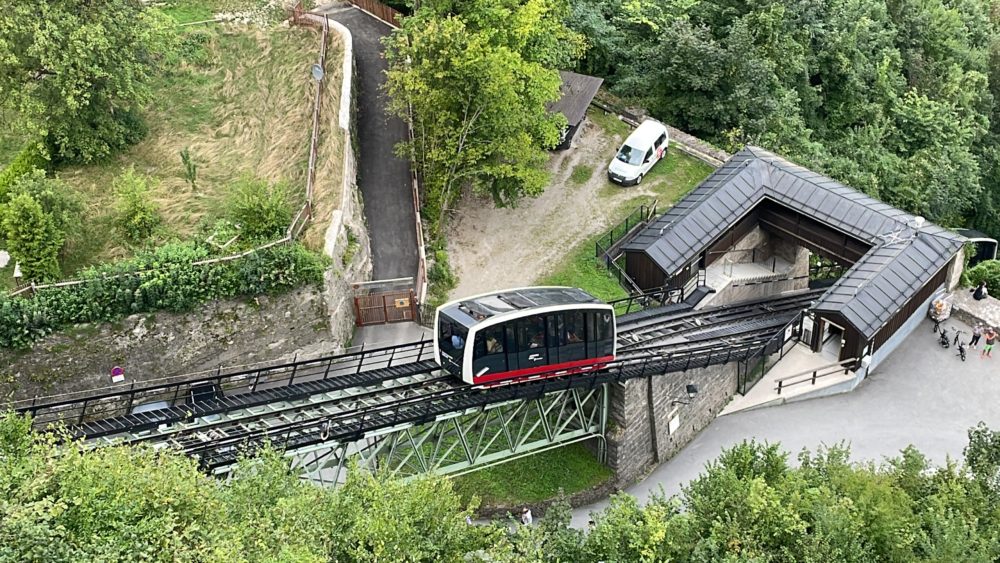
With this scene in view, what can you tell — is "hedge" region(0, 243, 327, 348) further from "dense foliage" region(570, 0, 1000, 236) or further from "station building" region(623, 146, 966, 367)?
"dense foliage" region(570, 0, 1000, 236)

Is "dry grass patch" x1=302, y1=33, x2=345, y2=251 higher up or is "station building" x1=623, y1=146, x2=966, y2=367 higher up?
"dry grass patch" x1=302, y1=33, x2=345, y2=251

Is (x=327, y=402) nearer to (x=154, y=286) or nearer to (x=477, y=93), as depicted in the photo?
(x=154, y=286)

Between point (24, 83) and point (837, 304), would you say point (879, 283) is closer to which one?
point (837, 304)

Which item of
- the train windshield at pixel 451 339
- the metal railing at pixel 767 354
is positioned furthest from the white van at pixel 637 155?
the train windshield at pixel 451 339

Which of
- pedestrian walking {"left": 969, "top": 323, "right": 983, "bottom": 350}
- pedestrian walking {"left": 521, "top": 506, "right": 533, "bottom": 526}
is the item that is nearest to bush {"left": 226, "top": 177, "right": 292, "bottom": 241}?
pedestrian walking {"left": 521, "top": 506, "right": 533, "bottom": 526}

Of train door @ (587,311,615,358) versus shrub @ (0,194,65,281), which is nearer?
train door @ (587,311,615,358)

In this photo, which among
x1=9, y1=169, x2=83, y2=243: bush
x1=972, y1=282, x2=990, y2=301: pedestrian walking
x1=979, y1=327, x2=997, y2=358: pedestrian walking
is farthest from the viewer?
x1=972, y1=282, x2=990, y2=301: pedestrian walking

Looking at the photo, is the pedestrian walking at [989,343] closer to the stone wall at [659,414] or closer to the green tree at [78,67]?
the stone wall at [659,414]
